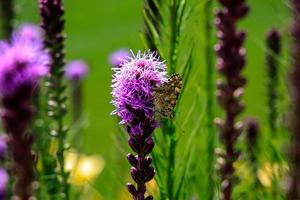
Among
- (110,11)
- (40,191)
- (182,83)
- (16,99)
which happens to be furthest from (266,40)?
(110,11)

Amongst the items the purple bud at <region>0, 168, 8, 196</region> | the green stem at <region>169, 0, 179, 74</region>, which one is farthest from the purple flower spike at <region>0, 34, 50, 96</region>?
the purple bud at <region>0, 168, 8, 196</region>

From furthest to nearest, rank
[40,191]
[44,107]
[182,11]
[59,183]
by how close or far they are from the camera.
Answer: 1. [44,107]
2. [40,191]
3. [59,183]
4. [182,11]

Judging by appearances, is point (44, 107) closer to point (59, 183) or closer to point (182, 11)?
point (59, 183)

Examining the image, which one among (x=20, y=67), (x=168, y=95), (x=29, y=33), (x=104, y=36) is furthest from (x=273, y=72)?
(x=104, y=36)

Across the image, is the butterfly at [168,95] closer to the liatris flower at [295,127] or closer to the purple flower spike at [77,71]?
the liatris flower at [295,127]

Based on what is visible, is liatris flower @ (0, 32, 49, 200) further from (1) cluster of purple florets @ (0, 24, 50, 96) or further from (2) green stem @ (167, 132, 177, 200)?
(2) green stem @ (167, 132, 177, 200)

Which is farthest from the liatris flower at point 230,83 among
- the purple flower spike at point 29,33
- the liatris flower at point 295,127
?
the liatris flower at point 295,127
